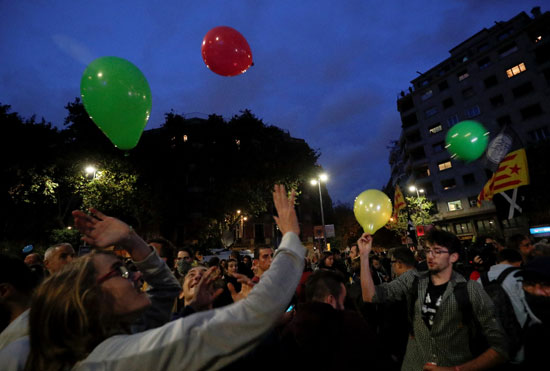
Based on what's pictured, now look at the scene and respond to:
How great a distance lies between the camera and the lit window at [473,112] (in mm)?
32156

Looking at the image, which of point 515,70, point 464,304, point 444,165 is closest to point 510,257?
point 464,304

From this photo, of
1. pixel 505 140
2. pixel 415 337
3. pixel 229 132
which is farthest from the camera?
pixel 229 132

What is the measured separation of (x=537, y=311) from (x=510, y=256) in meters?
1.31

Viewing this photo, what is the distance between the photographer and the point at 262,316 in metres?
0.92

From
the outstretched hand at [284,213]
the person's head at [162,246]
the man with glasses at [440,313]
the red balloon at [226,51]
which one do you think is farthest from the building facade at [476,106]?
the outstretched hand at [284,213]

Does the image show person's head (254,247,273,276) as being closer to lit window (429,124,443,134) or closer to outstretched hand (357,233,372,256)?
outstretched hand (357,233,372,256)

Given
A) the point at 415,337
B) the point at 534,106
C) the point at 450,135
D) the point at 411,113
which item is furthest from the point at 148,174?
the point at 534,106

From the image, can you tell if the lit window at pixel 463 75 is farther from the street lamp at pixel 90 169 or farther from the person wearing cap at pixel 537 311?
the street lamp at pixel 90 169

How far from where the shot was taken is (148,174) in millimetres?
22234

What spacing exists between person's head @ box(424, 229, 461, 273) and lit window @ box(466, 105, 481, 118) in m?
37.9

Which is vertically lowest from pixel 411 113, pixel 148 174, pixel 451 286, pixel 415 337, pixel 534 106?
pixel 415 337

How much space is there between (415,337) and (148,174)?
75.5 feet

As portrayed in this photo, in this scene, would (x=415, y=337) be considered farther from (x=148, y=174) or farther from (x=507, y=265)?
(x=148, y=174)

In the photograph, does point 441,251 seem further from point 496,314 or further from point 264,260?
point 264,260
